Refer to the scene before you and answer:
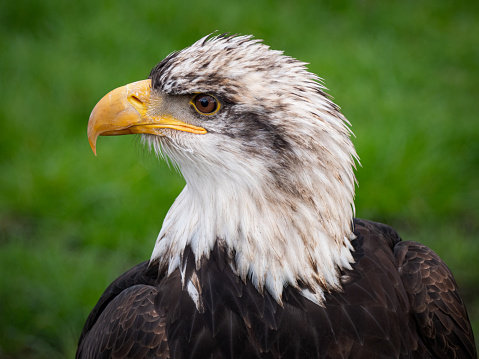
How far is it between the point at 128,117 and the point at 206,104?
13.8 inches

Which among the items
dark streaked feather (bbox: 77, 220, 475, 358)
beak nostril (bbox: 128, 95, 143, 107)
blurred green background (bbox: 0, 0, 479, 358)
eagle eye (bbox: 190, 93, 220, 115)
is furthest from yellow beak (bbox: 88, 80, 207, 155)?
blurred green background (bbox: 0, 0, 479, 358)

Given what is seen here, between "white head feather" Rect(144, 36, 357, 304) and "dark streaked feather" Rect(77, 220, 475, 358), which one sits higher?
"white head feather" Rect(144, 36, 357, 304)

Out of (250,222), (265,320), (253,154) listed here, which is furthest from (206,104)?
(265,320)

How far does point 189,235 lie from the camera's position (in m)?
2.53

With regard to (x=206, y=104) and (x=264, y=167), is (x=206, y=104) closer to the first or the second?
(x=206, y=104)

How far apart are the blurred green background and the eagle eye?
1859mm

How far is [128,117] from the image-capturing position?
99.8 inches

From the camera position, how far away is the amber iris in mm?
2428

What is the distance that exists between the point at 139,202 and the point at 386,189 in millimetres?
2275

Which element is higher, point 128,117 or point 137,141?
point 128,117

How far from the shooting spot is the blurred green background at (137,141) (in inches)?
188

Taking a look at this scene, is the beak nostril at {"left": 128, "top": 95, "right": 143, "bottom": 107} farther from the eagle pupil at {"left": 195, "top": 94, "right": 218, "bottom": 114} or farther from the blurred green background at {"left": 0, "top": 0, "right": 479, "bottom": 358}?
the blurred green background at {"left": 0, "top": 0, "right": 479, "bottom": 358}

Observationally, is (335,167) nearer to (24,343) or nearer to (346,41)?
(24,343)

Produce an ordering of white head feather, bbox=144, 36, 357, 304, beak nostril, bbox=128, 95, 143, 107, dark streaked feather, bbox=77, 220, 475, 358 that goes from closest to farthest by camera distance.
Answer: white head feather, bbox=144, 36, 357, 304 < dark streaked feather, bbox=77, 220, 475, 358 < beak nostril, bbox=128, 95, 143, 107
